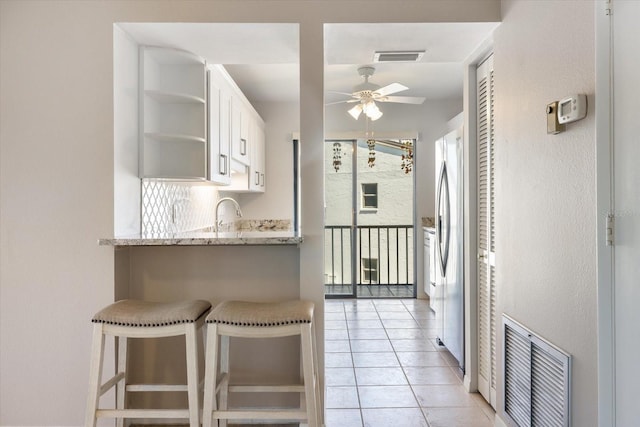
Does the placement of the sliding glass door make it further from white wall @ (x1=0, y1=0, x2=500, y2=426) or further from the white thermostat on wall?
the white thermostat on wall

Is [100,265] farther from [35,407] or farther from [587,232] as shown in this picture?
[587,232]

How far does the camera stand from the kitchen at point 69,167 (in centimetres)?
215

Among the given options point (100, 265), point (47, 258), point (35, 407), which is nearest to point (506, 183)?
point (100, 265)

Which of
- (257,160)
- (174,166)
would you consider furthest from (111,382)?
(257,160)

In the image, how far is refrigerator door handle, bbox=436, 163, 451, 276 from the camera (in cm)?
331

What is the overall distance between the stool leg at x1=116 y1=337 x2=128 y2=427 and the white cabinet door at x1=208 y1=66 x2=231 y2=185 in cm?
123

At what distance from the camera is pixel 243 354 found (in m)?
2.34

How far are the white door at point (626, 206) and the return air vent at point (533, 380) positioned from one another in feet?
0.78

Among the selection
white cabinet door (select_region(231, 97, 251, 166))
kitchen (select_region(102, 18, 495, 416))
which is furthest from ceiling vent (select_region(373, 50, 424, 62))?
white cabinet door (select_region(231, 97, 251, 166))

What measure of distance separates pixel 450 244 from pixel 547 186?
156 centimetres

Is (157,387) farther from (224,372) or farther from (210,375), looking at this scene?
(210,375)

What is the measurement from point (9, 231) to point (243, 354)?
1.38m

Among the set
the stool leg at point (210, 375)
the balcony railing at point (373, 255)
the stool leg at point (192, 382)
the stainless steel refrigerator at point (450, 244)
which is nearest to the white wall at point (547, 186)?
the stainless steel refrigerator at point (450, 244)

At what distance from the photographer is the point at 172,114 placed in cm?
269
